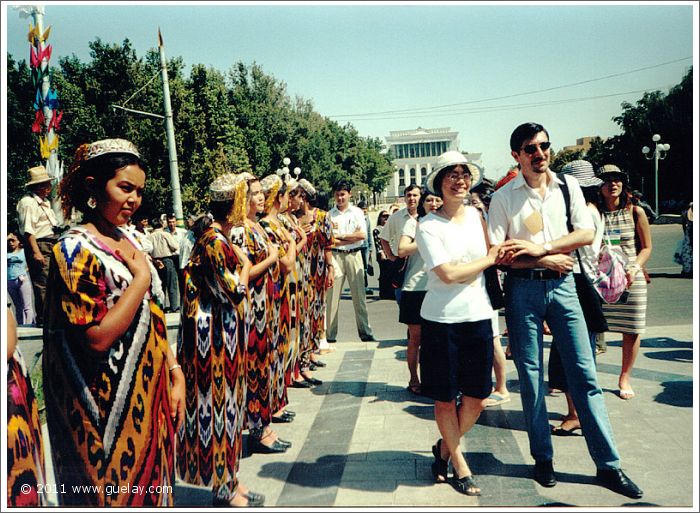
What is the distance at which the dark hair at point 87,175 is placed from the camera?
7.41ft

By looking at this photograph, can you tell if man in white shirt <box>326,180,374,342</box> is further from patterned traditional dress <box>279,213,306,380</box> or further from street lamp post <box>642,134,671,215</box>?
street lamp post <box>642,134,671,215</box>

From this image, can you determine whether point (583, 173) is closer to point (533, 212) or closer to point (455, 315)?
point (533, 212)

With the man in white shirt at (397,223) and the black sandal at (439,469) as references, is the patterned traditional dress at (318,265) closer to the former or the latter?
the man in white shirt at (397,223)

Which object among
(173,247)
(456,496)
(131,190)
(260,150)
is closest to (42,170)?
(173,247)

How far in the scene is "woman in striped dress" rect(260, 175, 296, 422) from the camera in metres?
4.38

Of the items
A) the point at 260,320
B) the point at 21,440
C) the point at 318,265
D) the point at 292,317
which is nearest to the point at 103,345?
the point at 21,440

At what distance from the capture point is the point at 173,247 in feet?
38.6

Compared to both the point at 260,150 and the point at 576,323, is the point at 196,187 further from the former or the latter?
the point at 576,323

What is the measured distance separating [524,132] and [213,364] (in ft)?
7.28

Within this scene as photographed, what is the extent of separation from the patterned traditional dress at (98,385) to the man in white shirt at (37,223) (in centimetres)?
594

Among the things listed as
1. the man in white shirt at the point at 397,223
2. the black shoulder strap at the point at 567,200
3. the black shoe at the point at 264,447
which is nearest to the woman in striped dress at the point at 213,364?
the black shoe at the point at 264,447

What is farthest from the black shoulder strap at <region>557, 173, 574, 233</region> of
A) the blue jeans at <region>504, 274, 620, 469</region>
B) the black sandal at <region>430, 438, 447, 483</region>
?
the black sandal at <region>430, 438, 447, 483</region>

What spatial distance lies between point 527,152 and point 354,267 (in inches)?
174

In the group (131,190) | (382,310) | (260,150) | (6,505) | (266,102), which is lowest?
(382,310)
